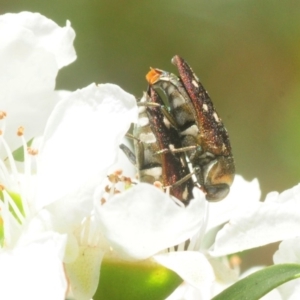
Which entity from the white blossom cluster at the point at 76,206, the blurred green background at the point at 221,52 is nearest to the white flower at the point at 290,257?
the white blossom cluster at the point at 76,206

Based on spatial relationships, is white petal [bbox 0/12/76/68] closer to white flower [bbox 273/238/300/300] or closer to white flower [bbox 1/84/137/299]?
white flower [bbox 1/84/137/299]

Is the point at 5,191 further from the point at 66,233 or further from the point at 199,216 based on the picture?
the point at 199,216

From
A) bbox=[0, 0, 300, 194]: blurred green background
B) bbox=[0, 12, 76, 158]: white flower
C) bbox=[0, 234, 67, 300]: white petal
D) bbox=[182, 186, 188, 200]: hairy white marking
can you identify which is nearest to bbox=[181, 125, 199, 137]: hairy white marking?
bbox=[182, 186, 188, 200]: hairy white marking

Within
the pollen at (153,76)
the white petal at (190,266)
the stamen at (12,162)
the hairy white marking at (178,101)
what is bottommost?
the white petal at (190,266)

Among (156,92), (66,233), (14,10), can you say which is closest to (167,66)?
(14,10)

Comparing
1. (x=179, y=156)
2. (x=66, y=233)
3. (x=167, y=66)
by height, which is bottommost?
(x=66, y=233)

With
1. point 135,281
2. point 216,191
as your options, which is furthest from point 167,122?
point 135,281

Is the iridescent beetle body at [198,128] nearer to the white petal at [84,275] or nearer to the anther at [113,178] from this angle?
the anther at [113,178]
